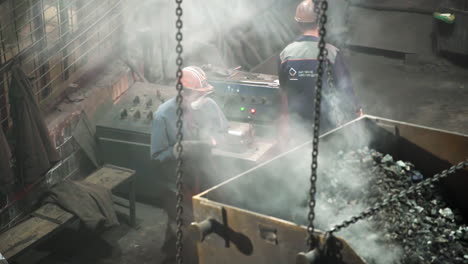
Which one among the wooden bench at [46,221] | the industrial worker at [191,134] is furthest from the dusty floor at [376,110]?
the industrial worker at [191,134]

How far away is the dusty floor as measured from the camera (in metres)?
6.66

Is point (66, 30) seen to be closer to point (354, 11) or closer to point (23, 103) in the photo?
point (23, 103)

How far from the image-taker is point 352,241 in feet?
12.8

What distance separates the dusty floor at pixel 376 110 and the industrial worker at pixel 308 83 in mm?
2124

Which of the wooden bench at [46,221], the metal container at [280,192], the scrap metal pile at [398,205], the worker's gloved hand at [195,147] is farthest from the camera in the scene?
the worker's gloved hand at [195,147]

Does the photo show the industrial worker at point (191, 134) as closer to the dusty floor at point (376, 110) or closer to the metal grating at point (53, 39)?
the dusty floor at point (376, 110)

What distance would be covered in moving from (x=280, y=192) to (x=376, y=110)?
5.63m

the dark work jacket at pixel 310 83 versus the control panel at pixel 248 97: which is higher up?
the dark work jacket at pixel 310 83

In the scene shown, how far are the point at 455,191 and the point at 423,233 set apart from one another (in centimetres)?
80

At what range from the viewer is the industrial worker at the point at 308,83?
5.90 meters

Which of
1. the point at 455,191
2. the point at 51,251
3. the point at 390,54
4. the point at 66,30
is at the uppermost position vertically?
the point at 66,30

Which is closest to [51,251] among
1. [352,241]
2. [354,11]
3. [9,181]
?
[9,181]

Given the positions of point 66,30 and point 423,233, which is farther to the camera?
point 66,30

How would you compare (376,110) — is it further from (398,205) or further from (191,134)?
(398,205)
